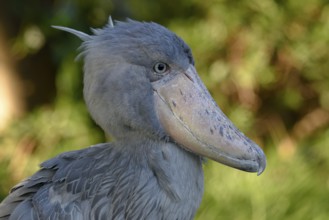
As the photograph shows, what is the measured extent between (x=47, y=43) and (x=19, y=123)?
0.55m

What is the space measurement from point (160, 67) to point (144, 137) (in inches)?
7.4

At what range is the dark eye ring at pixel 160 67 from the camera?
6.69 feet

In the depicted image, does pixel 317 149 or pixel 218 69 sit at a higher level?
pixel 218 69

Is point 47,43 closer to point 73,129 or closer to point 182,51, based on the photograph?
point 73,129

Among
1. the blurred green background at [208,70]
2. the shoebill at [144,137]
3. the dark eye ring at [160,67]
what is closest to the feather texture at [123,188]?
the shoebill at [144,137]

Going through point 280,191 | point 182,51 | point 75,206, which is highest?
point 182,51

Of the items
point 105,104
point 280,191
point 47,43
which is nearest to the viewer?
point 105,104

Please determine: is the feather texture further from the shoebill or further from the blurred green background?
the blurred green background

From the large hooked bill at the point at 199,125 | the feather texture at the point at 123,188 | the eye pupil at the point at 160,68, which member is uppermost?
the eye pupil at the point at 160,68

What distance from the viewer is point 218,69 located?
503cm

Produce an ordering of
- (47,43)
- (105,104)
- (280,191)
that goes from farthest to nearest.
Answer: (47,43) < (280,191) < (105,104)

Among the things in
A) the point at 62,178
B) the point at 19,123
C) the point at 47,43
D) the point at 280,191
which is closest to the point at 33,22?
the point at 47,43

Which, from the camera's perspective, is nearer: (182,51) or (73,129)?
(182,51)

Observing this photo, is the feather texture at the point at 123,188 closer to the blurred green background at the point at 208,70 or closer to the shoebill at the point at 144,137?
the shoebill at the point at 144,137
